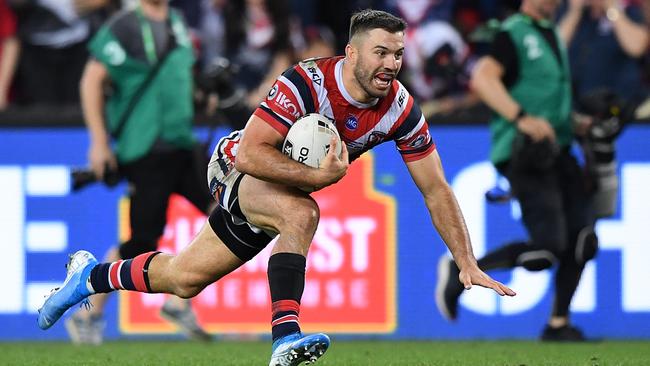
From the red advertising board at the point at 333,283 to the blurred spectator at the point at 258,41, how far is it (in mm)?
1246

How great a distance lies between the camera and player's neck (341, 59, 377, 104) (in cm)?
720

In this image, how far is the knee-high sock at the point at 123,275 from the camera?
25.4 ft

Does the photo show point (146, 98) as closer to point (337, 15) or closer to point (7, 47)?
point (7, 47)

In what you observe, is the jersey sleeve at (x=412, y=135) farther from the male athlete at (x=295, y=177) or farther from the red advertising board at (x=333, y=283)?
the red advertising board at (x=333, y=283)

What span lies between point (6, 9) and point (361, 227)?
3.31 m

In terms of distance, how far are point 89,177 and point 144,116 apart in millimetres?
555

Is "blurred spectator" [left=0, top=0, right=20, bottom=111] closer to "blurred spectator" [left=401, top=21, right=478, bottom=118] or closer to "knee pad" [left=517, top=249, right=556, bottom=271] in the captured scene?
"blurred spectator" [left=401, top=21, right=478, bottom=118]

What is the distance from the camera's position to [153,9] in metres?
10.3

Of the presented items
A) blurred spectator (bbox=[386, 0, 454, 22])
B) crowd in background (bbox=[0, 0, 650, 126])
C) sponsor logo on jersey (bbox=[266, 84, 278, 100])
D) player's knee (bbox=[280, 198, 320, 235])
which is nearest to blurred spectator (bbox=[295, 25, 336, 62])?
crowd in background (bbox=[0, 0, 650, 126])

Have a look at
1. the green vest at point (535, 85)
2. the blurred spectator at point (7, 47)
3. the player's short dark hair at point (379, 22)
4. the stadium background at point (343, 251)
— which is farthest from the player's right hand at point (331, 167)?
the blurred spectator at point (7, 47)

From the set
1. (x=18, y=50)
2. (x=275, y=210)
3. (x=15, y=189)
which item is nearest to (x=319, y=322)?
(x=15, y=189)

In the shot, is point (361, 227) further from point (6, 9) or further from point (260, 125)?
point (260, 125)

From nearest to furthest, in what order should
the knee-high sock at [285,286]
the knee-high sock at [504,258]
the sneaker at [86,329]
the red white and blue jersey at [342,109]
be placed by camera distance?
the knee-high sock at [285,286] → the red white and blue jersey at [342,109] → the knee-high sock at [504,258] → the sneaker at [86,329]

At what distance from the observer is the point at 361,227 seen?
11.2m
